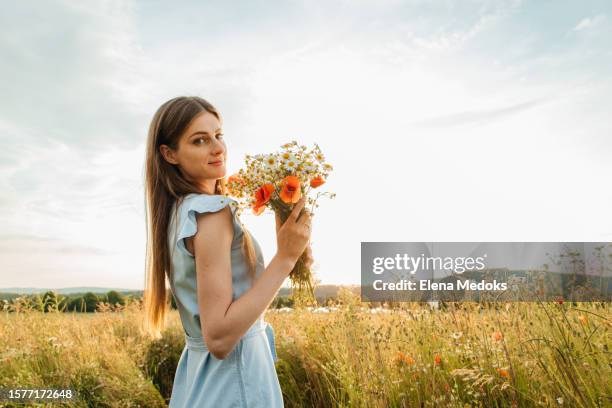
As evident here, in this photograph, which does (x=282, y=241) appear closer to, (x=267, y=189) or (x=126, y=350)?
(x=267, y=189)

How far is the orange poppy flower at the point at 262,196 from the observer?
7.02ft

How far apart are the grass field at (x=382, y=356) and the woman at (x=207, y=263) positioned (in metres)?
1.04

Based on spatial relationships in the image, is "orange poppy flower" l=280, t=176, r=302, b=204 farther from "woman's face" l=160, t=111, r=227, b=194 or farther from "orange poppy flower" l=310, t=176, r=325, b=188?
"woman's face" l=160, t=111, r=227, b=194

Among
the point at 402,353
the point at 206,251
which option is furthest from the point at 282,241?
the point at 402,353

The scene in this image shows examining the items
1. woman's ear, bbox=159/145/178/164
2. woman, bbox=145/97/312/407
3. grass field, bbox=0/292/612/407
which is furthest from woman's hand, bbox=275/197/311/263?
grass field, bbox=0/292/612/407

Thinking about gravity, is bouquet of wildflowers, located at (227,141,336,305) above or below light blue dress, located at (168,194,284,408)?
above

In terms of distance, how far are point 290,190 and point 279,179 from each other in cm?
11

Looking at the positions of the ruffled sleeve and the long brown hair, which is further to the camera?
the long brown hair

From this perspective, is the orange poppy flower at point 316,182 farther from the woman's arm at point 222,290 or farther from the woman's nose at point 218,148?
the woman's arm at point 222,290

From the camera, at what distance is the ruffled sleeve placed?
178 cm

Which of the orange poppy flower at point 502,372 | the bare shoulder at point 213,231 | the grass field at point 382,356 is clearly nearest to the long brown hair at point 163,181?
the bare shoulder at point 213,231

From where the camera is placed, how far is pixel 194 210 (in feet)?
5.91

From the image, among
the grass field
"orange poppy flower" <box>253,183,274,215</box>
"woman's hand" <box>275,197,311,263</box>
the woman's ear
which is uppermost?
the woman's ear

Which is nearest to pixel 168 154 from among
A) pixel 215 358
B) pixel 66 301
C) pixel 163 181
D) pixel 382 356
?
pixel 163 181
